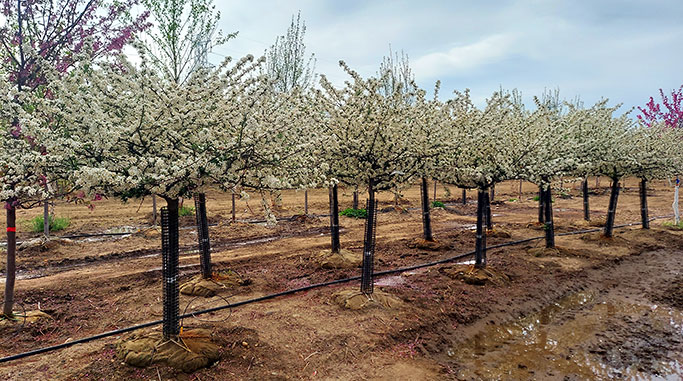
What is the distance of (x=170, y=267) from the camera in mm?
5676

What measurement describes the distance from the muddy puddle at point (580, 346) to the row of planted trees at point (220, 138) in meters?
2.45

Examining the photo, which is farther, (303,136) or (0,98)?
(303,136)

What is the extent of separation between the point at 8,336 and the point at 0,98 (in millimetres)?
4479

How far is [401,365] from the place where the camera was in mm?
6227

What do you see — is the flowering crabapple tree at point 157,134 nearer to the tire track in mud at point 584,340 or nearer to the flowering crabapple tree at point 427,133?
the flowering crabapple tree at point 427,133

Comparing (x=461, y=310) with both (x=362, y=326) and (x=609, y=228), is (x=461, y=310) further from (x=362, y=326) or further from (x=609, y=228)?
(x=609, y=228)

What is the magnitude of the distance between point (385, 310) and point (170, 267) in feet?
14.2

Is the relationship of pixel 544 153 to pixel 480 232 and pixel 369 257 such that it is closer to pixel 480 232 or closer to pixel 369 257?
pixel 480 232

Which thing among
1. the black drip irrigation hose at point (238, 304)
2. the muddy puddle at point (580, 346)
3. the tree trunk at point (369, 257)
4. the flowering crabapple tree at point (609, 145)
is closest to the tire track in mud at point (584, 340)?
the muddy puddle at point (580, 346)

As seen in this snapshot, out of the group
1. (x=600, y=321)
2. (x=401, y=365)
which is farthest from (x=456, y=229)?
(x=401, y=365)

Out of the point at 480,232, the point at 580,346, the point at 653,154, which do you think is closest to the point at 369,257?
the point at 480,232

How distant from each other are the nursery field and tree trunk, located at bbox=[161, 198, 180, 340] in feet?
2.06

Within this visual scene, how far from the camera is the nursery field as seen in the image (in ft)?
20.1

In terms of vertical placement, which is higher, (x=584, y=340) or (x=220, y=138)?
(x=220, y=138)
